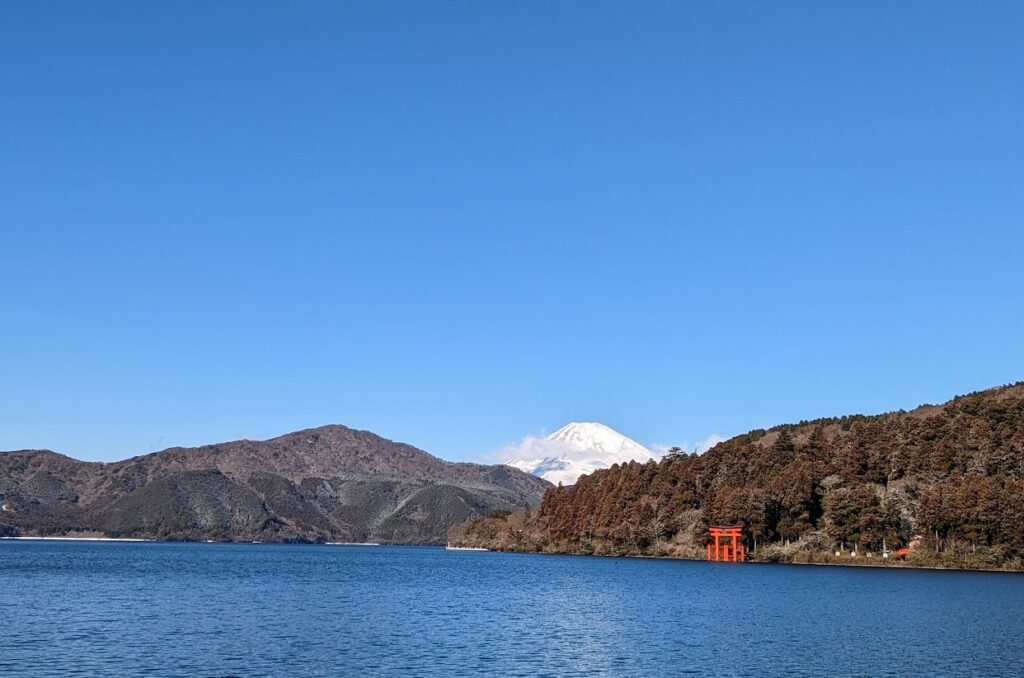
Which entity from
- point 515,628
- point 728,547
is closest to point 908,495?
point 728,547

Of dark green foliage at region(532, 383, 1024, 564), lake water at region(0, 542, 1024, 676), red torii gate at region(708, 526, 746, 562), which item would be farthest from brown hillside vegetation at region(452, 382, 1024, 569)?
lake water at region(0, 542, 1024, 676)

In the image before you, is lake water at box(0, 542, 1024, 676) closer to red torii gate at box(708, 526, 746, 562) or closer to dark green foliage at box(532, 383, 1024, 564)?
dark green foliage at box(532, 383, 1024, 564)

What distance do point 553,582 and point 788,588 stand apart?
98.7 feet

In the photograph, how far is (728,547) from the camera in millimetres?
191250

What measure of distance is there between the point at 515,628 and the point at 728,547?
12779cm

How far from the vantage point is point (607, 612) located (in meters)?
84.9

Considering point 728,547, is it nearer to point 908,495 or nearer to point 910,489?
point 908,495

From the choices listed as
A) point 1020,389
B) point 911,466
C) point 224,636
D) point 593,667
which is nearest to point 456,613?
point 224,636

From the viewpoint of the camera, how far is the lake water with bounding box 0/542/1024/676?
175 ft

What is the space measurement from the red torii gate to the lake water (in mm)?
64050

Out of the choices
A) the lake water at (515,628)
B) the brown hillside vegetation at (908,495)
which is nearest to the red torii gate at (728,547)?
the brown hillside vegetation at (908,495)

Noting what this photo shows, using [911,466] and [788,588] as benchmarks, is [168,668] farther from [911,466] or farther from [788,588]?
[911,466]

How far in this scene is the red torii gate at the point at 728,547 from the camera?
187m

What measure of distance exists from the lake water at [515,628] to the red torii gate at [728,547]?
210 ft
